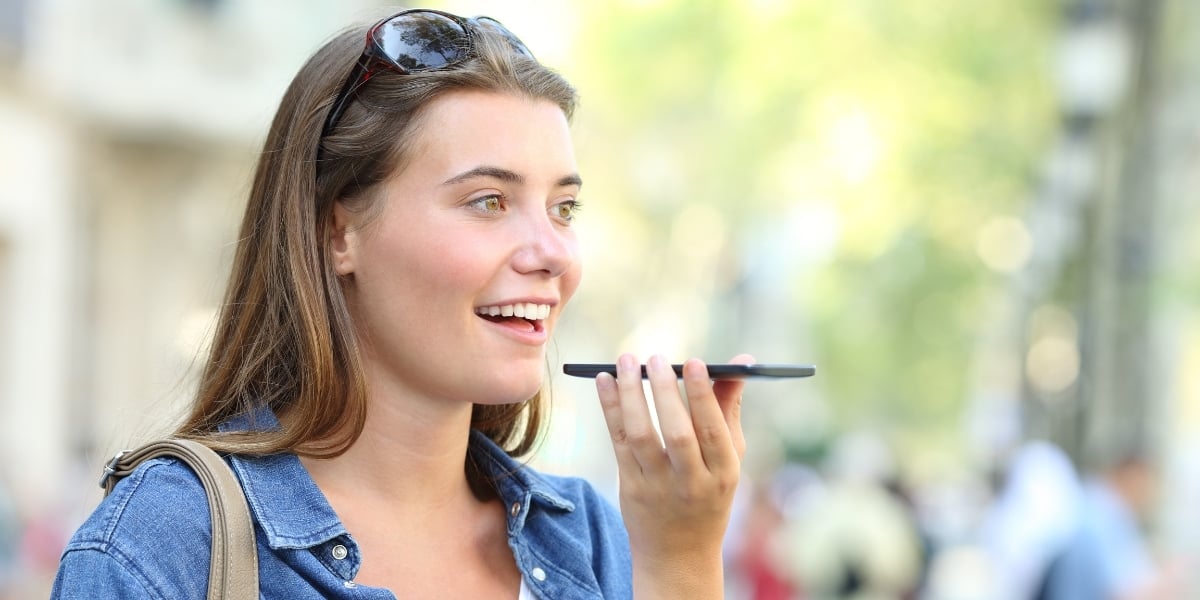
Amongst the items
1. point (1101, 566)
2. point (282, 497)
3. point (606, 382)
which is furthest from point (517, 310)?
point (1101, 566)

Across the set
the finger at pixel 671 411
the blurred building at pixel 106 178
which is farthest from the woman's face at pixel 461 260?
the blurred building at pixel 106 178

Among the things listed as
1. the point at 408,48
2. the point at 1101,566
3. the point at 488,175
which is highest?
the point at 408,48

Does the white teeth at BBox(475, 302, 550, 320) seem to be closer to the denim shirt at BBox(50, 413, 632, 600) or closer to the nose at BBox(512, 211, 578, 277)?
the nose at BBox(512, 211, 578, 277)

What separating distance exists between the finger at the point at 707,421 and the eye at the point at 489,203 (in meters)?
0.43

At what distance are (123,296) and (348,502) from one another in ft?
54.9

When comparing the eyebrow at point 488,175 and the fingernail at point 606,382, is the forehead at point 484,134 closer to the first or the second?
the eyebrow at point 488,175

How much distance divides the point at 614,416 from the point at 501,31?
30.1 inches

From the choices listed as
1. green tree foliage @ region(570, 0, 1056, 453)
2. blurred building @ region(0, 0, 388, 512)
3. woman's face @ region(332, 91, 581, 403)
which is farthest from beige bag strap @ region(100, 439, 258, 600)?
green tree foliage @ region(570, 0, 1056, 453)

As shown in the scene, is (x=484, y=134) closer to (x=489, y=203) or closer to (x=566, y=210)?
(x=489, y=203)

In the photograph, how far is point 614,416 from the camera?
7.45ft

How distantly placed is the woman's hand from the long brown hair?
44 cm

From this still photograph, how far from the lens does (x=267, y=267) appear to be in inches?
96.6

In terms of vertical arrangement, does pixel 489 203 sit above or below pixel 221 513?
above

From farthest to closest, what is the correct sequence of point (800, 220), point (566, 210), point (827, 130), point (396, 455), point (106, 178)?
point (800, 220) → point (827, 130) → point (106, 178) → point (566, 210) → point (396, 455)
